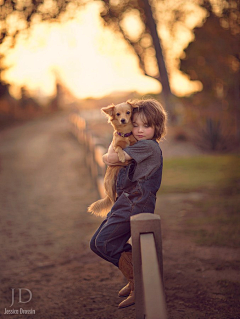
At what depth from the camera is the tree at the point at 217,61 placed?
40.1 ft

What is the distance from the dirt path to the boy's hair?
1705mm

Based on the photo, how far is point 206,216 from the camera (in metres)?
6.86

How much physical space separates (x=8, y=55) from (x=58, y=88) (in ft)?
122

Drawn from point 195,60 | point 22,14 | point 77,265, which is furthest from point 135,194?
point 195,60

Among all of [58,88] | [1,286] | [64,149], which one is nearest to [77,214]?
[1,286]

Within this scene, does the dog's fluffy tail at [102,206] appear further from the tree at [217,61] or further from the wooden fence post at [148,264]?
the tree at [217,61]

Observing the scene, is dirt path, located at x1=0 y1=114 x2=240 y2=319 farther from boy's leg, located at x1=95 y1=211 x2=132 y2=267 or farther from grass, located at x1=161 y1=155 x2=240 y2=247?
boy's leg, located at x1=95 y1=211 x2=132 y2=267

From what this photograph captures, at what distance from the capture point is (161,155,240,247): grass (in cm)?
595

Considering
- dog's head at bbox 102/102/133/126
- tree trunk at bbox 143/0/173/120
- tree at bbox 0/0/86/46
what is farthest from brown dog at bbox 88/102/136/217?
tree trunk at bbox 143/0/173/120

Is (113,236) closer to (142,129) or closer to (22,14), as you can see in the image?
(142,129)

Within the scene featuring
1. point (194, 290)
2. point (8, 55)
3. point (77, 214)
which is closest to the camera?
point (194, 290)

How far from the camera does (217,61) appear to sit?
14891 mm

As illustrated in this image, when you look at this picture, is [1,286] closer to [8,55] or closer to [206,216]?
[8,55]

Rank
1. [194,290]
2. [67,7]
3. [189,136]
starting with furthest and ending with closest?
1. [189,136]
2. [67,7]
3. [194,290]
